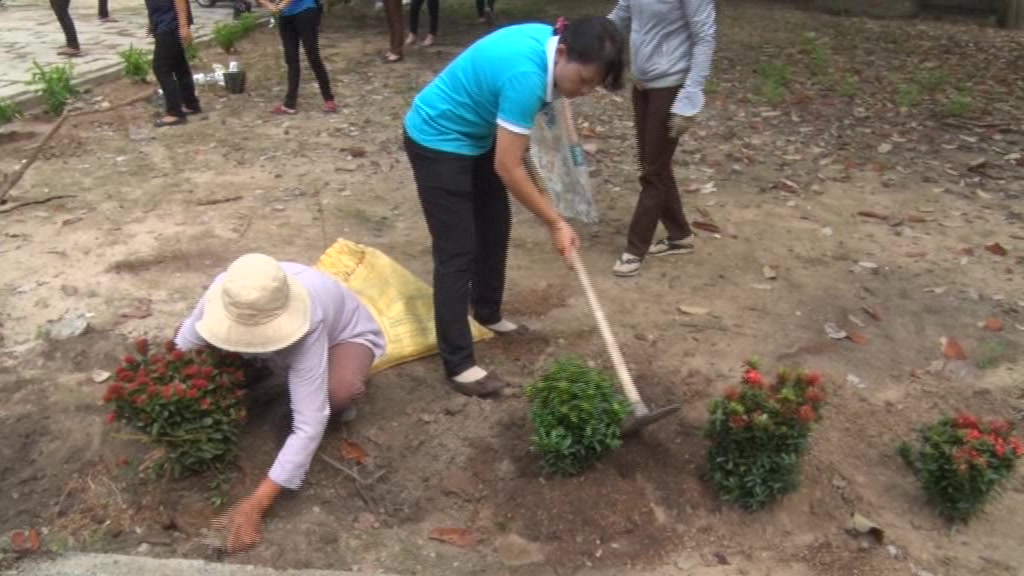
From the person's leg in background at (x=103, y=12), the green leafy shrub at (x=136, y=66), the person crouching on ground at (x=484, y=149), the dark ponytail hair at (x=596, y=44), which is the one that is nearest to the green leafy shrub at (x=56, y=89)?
the green leafy shrub at (x=136, y=66)

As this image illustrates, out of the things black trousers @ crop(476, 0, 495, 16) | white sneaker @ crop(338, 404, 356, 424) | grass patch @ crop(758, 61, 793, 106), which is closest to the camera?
white sneaker @ crop(338, 404, 356, 424)

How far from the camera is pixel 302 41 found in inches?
279

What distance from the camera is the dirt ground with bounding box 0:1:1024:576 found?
9.05ft

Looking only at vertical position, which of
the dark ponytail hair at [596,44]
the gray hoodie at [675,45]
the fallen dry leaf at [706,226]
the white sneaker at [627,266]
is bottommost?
the fallen dry leaf at [706,226]

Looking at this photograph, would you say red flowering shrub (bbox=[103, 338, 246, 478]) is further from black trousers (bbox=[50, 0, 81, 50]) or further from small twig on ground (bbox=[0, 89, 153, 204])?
black trousers (bbox=[50, 0, 81, 50])

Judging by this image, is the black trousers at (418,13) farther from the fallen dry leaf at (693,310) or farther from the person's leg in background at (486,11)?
the fallen dry leaf at (693,310)

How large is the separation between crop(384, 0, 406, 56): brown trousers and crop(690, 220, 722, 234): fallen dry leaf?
515 cm

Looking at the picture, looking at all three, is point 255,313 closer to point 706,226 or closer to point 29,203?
point 706,226

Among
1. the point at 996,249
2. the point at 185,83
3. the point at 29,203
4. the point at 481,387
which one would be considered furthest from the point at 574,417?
the point at 185,83

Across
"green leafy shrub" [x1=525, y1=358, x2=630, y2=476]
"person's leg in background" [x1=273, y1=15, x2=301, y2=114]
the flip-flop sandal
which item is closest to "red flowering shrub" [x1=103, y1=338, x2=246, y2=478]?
"green leafy shrub" [x1=525, y1=358, x2=630, y2=476]

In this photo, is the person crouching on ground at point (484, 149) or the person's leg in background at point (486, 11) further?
the person's leg in background at point (486, 11)

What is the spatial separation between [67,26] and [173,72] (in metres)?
3.28

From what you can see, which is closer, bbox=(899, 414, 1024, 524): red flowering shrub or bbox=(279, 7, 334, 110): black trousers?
bbox=(899, 414, 1024, 524): red flowering shrub

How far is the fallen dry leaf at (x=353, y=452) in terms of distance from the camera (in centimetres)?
306
